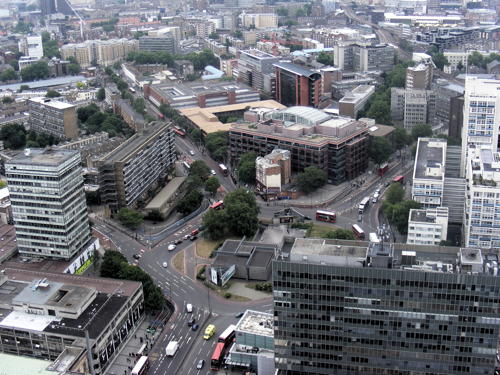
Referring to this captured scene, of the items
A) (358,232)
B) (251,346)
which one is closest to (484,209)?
(358,232)

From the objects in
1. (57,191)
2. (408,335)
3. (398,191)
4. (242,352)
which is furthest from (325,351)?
(398,191)

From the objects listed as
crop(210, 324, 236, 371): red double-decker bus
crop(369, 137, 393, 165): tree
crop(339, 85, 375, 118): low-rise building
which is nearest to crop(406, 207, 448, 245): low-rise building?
crop(210, 324, 236, 371): red double-decker bus

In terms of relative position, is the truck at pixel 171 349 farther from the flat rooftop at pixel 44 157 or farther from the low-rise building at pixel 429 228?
the low-rise building at pixel 429 228

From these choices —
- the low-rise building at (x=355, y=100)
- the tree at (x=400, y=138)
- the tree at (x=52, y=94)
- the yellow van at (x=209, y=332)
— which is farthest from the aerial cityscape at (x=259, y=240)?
the tree at (x=52, y=94)

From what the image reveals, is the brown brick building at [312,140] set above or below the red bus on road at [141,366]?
above

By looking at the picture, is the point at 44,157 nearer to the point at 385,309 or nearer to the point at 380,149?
the point at 385,309

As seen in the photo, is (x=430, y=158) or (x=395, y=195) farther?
(x=395, y=195)
